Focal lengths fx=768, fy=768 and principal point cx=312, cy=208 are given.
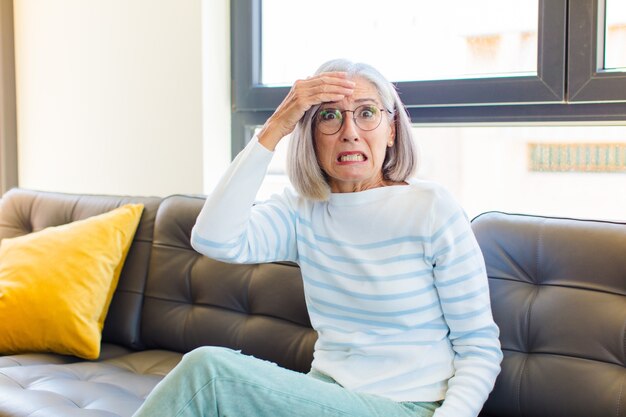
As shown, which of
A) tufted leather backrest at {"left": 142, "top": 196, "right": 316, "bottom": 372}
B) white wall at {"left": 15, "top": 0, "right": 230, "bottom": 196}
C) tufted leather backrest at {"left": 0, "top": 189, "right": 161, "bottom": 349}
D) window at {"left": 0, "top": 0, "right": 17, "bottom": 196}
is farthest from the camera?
window at {"left": 0, "top": 0, "right": 17, "bottom": 196}

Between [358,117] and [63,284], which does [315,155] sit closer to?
[358,117]

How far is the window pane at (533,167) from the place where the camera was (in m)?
2.20

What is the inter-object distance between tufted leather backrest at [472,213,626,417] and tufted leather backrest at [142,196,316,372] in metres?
0.54

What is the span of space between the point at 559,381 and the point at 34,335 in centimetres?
150

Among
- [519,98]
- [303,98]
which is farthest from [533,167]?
[303,98]

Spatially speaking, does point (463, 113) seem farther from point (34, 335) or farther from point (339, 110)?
point (34, 335)

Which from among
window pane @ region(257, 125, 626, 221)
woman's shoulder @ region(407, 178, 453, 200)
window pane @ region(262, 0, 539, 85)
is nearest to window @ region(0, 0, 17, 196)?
window pane @ region(262, 0, 539, 85)

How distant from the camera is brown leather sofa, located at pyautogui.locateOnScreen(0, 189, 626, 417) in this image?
169 centimetres

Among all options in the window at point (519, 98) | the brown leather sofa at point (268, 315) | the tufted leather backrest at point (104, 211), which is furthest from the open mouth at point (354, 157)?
the tufted leather backrest at point (104, 211)

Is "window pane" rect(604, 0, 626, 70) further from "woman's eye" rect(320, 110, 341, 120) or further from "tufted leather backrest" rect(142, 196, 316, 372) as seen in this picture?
"tufted leather backrest" rect(142, 196, 316, 372)

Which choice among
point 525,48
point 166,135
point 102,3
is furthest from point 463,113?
point 102,3

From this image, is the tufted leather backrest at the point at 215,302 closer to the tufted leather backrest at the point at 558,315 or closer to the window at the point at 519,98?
the tufted leather backrest at the point at 558,315

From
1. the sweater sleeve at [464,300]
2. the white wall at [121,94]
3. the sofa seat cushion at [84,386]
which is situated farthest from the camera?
the white wall at [121,94]

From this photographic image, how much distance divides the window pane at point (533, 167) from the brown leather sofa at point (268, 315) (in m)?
0.47
